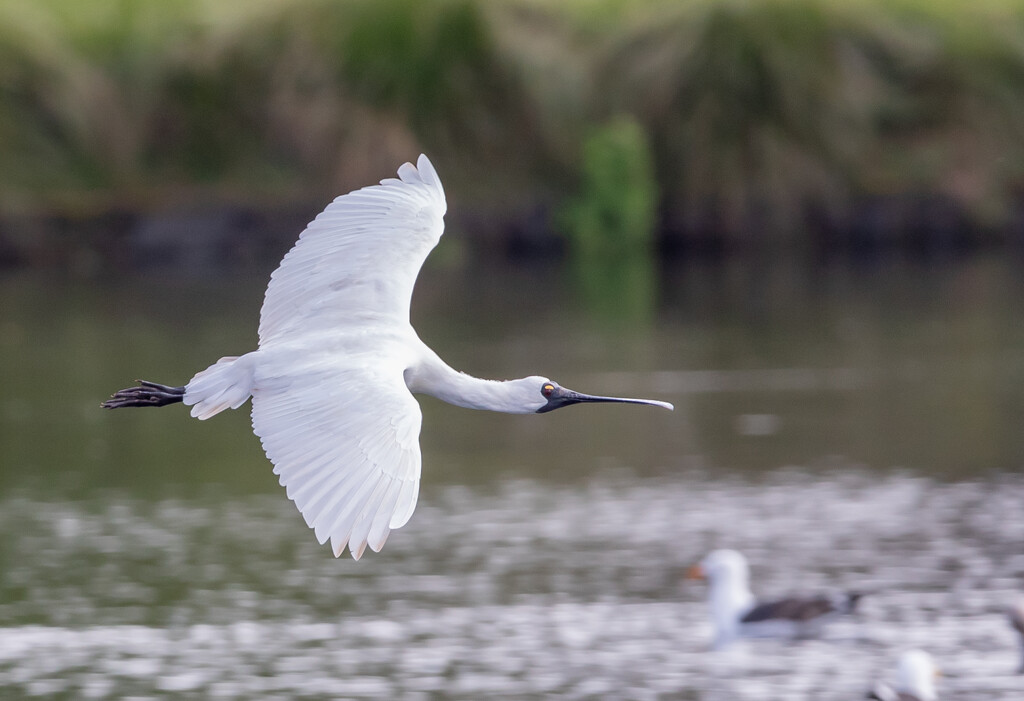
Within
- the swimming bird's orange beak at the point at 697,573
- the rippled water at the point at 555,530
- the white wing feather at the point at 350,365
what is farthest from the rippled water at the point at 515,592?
the white wing feather at the point at 350,365

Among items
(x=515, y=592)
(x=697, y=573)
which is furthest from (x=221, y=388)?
(x=515, y=592)

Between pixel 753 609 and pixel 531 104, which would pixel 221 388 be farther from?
pixel 531 104

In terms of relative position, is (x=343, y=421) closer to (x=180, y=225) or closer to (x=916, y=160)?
(x=180, y=225)

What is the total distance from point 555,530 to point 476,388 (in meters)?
11.1

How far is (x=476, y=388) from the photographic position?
10.3 metres

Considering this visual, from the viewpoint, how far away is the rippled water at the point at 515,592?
15391 mm

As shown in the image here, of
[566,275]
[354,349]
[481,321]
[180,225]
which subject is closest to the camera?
[354,349]

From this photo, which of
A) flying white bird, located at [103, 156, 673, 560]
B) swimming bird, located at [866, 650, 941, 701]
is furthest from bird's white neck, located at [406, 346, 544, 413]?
swimming bird, located at [866, 650, 941, 701]

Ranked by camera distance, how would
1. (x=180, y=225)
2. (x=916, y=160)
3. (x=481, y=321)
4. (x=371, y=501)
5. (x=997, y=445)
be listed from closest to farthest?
1. (x=371, y=501)
2. (x=997, y=445)
3. (x=481, y=321)
4. (x=180, y=225)
5. (x=916, y=160)

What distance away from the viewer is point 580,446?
27.8 meters

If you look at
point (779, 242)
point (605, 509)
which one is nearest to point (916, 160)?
point (779, 242)

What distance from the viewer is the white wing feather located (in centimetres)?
816

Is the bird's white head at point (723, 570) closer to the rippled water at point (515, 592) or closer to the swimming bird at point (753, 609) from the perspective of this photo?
the swimming bird at point (753, 609)

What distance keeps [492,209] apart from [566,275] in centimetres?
1659
